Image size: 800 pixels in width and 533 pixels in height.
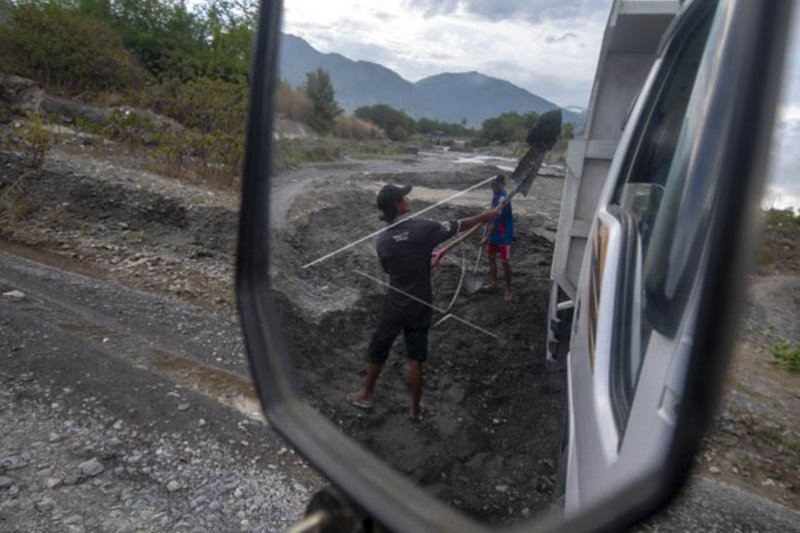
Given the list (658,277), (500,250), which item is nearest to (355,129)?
(658,277)

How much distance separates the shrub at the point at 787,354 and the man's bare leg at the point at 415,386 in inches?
163

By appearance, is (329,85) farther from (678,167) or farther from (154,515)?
(154,515)

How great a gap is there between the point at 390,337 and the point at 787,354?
4.49m

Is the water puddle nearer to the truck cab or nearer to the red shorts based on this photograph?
the red shorts

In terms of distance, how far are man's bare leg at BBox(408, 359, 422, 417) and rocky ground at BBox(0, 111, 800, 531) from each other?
3cm

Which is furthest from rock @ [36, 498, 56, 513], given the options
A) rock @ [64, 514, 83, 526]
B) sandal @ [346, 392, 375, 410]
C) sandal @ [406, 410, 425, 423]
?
sandal @ [346, 392, 375, 410]

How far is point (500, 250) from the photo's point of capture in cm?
304

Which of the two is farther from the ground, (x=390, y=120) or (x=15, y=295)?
(x=390, y=120)

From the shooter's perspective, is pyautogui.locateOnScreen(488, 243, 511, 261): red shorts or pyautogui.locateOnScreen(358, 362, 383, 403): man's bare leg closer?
pyautogui.locateOnScreen(358, 362, 383, 403): man's bare leg

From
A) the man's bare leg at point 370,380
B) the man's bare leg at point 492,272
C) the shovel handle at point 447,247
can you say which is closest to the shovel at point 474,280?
the shovel handle at point 447,247

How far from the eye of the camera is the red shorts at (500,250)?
284 centimetres

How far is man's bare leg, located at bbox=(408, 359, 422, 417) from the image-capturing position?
1.59m

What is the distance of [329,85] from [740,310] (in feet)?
3.30

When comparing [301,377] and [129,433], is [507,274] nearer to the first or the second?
[129,433]
